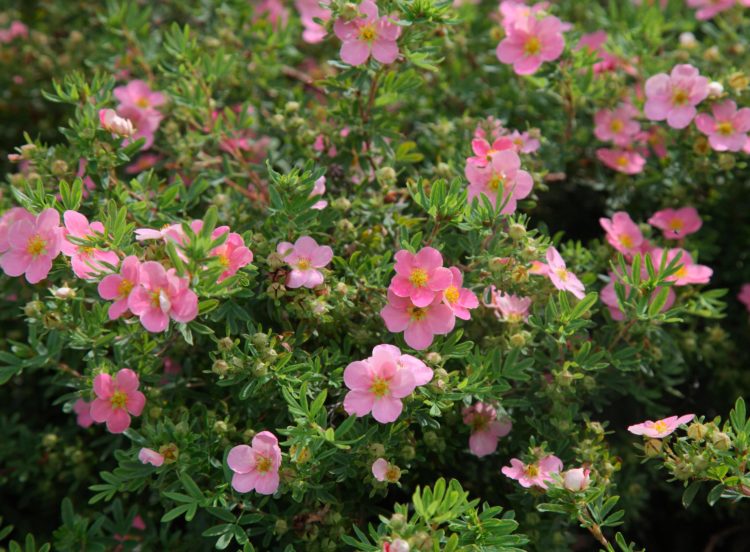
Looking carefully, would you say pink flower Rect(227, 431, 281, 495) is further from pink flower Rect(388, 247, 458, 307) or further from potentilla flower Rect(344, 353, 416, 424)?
pink flower Rect(388, 247, 458, 307)

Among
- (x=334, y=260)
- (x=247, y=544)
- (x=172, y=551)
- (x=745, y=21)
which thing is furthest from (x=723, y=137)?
(x=172, y=551)

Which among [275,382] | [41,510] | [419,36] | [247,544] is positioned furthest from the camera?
[41,510]

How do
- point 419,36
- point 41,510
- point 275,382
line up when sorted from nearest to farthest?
1. point 275,382
2. point 419,36
3. point 41,510

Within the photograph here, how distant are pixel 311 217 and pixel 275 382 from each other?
0.39m

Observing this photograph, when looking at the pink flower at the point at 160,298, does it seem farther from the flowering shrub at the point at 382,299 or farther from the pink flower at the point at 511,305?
the pink flower at the point at 511,305

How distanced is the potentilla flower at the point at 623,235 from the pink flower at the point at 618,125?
1.14ft

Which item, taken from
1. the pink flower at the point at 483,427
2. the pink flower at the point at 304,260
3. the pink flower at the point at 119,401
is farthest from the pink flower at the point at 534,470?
the pink flower at the point at 119,401

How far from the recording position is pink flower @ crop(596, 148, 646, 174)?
105 inches

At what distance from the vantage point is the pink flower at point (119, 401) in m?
1.99

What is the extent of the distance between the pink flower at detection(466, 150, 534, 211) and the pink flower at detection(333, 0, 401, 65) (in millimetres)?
351

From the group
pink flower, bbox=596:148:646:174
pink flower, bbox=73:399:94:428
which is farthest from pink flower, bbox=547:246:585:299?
pink flower, bbox=73:399:94:428

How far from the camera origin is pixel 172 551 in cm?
217

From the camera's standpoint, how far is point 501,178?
2125 mm

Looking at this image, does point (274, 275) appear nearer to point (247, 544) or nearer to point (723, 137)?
point (247, 544)
